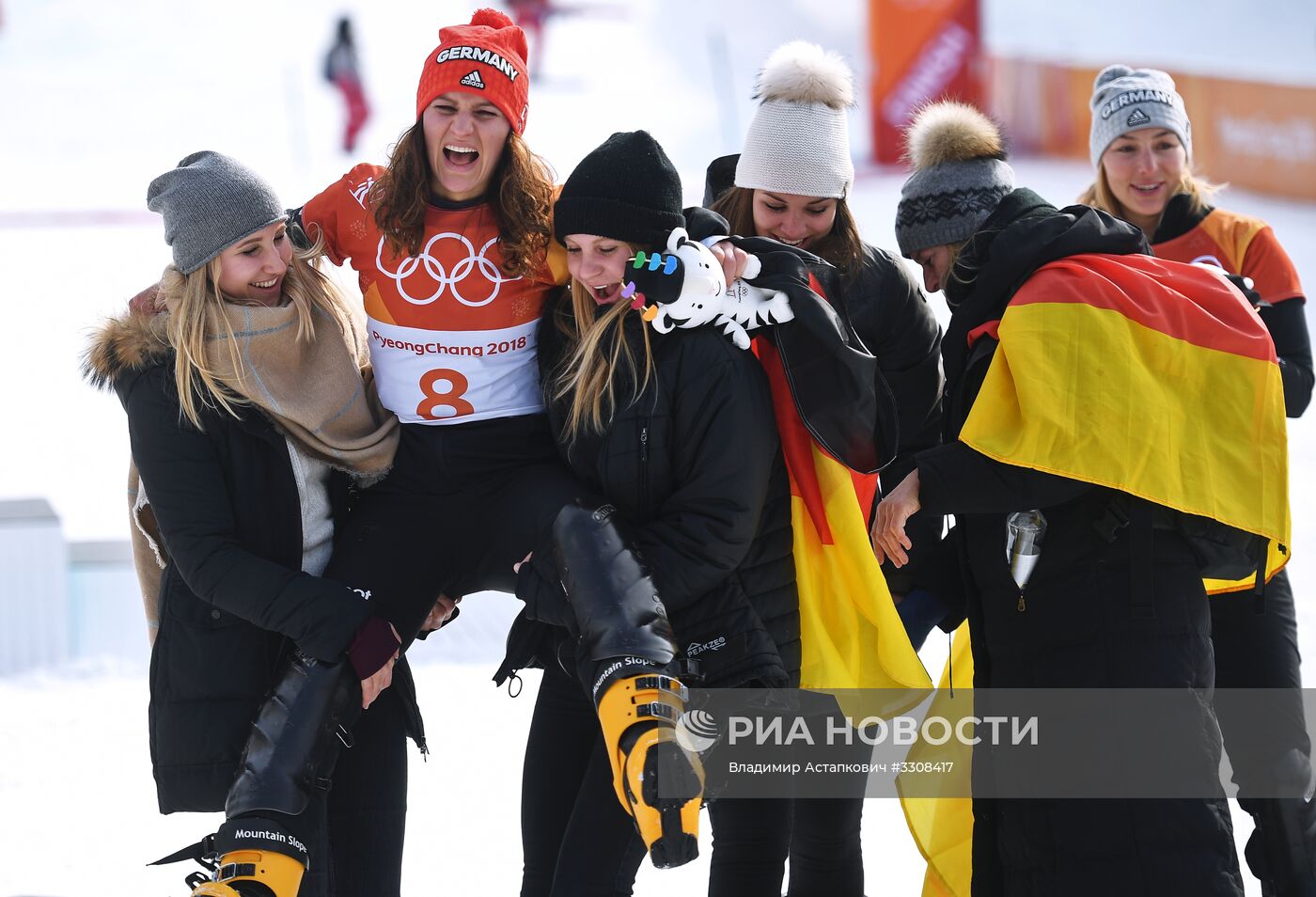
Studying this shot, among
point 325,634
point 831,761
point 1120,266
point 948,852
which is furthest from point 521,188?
point 948,852

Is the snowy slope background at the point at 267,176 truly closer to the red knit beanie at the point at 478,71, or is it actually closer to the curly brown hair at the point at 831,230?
the red knit beanie at the point at 478,71

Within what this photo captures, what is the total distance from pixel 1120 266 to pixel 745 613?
0.81 metres

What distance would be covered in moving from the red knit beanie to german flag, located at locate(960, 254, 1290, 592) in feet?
3.25

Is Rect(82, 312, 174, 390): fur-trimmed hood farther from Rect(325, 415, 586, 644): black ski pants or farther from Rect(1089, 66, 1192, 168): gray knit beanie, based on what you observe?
Rect(1089, 66, 1192, 168): gray knit beanie

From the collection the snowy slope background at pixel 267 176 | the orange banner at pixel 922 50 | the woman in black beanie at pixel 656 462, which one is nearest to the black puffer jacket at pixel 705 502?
the woman in black beanie at pixel 656 462

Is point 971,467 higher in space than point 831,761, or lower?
higher

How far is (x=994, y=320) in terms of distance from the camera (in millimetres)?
2219

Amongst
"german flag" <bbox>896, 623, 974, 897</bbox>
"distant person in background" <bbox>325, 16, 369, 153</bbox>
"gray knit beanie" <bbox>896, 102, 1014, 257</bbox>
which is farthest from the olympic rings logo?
"distant person in background" <bbox>325, 16, 369, 153</bbox>

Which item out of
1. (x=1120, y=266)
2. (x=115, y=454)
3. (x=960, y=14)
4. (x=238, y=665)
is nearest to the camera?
(x=1120, y=266)

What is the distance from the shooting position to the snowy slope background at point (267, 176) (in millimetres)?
3336

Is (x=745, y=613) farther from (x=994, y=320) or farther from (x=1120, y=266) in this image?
(x=1120, y=266)

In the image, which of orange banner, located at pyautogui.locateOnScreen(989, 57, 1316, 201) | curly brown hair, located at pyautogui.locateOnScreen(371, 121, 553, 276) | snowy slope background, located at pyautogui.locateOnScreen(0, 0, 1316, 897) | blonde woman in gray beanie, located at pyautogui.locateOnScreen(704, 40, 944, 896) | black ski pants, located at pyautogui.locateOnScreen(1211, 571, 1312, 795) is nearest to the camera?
curly brown hair, located at pyautogui.locateOnScreen(371, 121, 553, 276)

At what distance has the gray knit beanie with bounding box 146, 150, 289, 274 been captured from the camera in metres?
2.27

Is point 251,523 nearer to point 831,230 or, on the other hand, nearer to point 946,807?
point 831,230
